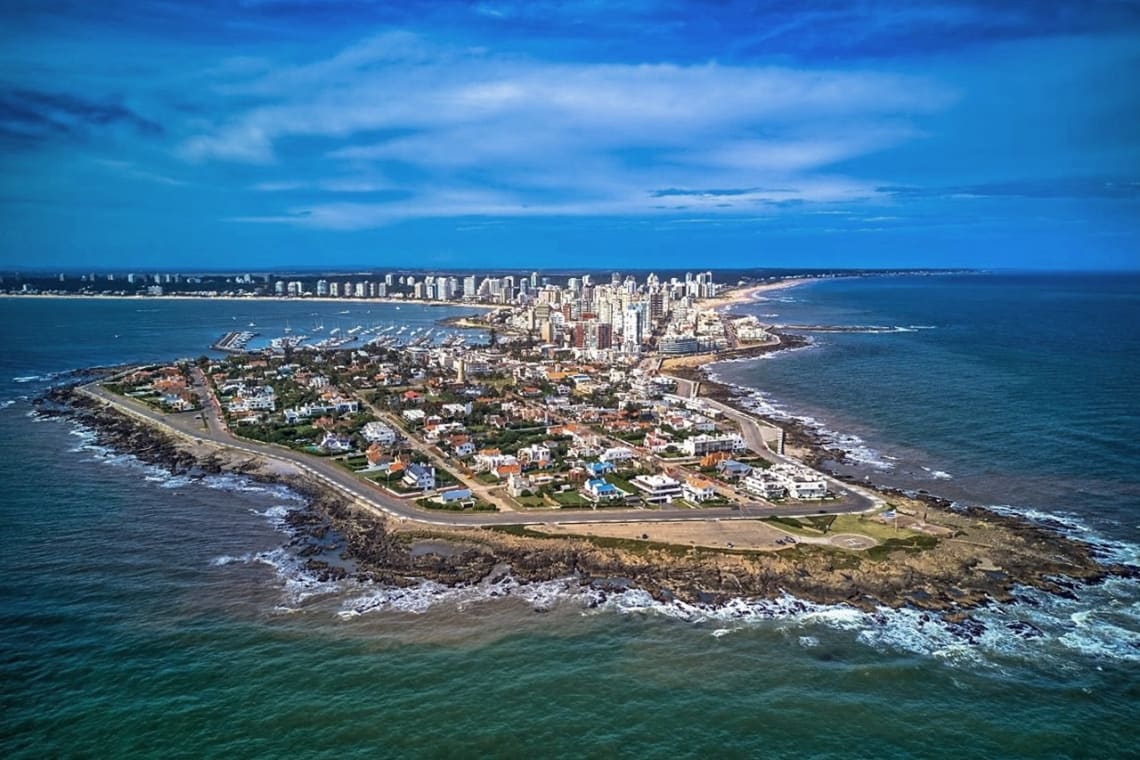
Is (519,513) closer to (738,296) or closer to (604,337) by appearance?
(604,337)

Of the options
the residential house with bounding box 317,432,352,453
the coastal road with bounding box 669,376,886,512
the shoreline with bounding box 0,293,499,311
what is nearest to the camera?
the coastal road with bounding box 669,376,886,512

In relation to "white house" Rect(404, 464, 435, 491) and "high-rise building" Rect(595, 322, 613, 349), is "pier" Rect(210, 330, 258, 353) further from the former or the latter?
"white house" Rect(404, 464, 435, 491)

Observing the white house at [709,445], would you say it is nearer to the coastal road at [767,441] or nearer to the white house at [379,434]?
the coastal road at [767,441]

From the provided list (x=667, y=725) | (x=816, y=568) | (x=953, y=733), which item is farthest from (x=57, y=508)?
(x=953, y=733)

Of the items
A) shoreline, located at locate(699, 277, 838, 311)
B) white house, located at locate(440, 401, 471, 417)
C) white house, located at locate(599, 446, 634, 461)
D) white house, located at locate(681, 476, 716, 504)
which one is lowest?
white house, located at locate(681, 476, 716, 504)

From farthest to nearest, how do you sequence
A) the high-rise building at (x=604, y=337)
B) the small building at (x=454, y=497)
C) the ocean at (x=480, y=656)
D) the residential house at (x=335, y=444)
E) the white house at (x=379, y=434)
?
the high-rise building at (x=604, y=337), the white house at (x=379, y=434), the residential house at (x=335, y=444), the small building at (x=454, y=497), the ocean at (x=480, y=656)

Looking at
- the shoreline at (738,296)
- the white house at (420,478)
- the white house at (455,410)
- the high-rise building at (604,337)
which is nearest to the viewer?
the white house at (420,478)

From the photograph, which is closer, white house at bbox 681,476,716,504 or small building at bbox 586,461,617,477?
white house at bbox 681,476,716,504

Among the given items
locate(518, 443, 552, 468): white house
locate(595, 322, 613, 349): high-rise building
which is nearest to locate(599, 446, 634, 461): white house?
locate(518, 443, 552, 468): white house

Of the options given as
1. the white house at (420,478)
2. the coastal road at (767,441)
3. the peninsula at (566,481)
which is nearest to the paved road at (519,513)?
the peninsula at (566,481)
